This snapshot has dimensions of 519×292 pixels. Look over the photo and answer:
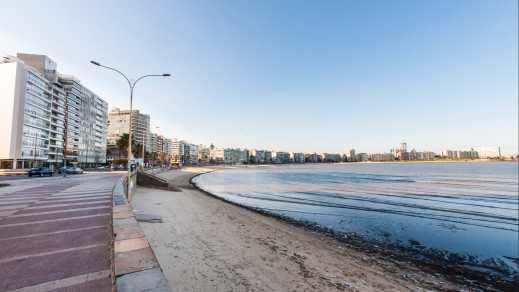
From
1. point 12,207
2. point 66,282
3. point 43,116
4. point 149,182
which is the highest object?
point 43,116

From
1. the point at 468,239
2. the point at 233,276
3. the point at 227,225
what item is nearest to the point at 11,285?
the point at 233,276

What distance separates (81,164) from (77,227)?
106823 mm

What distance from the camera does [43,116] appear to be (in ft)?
229

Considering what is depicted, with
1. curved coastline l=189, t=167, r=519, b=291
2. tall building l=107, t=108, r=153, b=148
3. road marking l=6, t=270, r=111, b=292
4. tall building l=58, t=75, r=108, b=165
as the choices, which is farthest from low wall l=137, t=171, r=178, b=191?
tall building l=107, t=108, r=153, b=148

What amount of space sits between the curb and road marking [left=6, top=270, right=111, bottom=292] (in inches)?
24.2

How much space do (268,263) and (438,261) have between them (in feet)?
23.8

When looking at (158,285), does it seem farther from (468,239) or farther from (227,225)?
(468,239)

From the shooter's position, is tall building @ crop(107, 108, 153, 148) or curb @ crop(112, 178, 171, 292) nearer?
curb @ crop(112, 178, 171, 292)

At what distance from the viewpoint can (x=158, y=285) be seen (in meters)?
3.02

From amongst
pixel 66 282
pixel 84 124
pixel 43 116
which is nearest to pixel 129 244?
pixel 66 282

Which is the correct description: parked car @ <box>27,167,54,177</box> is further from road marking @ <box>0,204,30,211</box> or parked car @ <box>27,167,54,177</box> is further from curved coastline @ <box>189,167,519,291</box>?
curved coastline @ <box>189,167,519,291</box>

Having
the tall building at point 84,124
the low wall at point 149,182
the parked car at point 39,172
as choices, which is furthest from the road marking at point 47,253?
the tall building at point 84,124

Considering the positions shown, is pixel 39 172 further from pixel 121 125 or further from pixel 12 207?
pixel 121 125

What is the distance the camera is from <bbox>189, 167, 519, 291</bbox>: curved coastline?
287 inches
